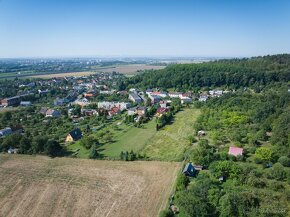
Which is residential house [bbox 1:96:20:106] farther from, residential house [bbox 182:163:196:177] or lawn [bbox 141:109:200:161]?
residential house [bbox 182:163:196:177]

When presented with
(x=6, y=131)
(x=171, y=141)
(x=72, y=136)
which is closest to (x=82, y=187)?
(x=72, y=136)

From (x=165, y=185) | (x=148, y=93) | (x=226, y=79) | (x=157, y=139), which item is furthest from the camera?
(x=226, y=79)

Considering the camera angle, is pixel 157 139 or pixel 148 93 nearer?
pixel 157 139

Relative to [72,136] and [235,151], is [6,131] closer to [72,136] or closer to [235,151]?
[72,136]

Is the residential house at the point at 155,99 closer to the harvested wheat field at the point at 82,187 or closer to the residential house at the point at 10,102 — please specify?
the residential house at the point at 10,102

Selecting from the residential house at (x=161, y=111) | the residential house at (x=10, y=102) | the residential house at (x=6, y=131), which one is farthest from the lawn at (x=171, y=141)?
the residential house at (x=10, y=102)

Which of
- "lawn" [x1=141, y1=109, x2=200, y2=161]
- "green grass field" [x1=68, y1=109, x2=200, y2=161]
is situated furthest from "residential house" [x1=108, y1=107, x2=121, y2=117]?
"lawn" [x1=141, y1=109, x2=200, y2=161]

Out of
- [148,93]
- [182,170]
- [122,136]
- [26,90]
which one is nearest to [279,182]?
[182,170]

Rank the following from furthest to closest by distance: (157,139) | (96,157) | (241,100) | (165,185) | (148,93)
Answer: (148,93) < (241,100) < (157,139) < (96,157) < (165,185)

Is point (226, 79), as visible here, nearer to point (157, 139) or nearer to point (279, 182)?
point (157, 139)
